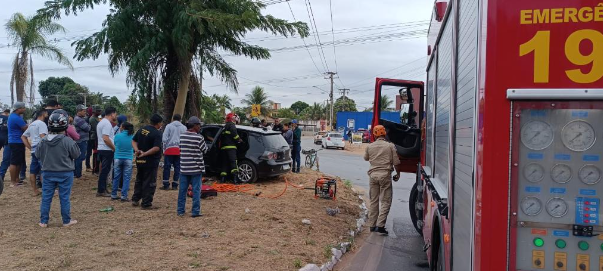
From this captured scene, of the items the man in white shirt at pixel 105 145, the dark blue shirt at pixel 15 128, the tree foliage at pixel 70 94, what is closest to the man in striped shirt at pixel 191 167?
the man in white shirt at pixel 105 145

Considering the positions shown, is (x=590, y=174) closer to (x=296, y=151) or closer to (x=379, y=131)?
(x=379, y=131)

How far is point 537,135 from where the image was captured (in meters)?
2.19

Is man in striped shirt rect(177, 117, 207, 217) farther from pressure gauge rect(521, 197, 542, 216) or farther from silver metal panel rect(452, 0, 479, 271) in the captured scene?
pressure gauge rect(521, 197, 542, 216)

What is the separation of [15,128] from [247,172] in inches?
196

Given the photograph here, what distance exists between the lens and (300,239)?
6.25 metres

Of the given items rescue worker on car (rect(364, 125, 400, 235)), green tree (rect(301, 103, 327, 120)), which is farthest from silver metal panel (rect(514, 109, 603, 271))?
green tree (rect(301, 103, 327, 120))

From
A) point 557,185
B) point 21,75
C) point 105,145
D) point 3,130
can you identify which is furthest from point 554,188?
point 21,75

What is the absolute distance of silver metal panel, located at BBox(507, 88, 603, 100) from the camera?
2062 mm

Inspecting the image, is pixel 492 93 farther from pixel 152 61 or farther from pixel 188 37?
pixel 152 61

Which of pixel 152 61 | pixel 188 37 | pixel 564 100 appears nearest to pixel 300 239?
pixel 564 100

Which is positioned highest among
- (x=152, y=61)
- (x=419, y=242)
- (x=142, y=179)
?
(x=152, y=61)

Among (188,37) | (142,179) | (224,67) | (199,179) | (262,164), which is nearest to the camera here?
(199,179)

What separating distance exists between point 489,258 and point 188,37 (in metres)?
8.91

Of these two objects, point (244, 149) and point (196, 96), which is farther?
point (196, 96)
